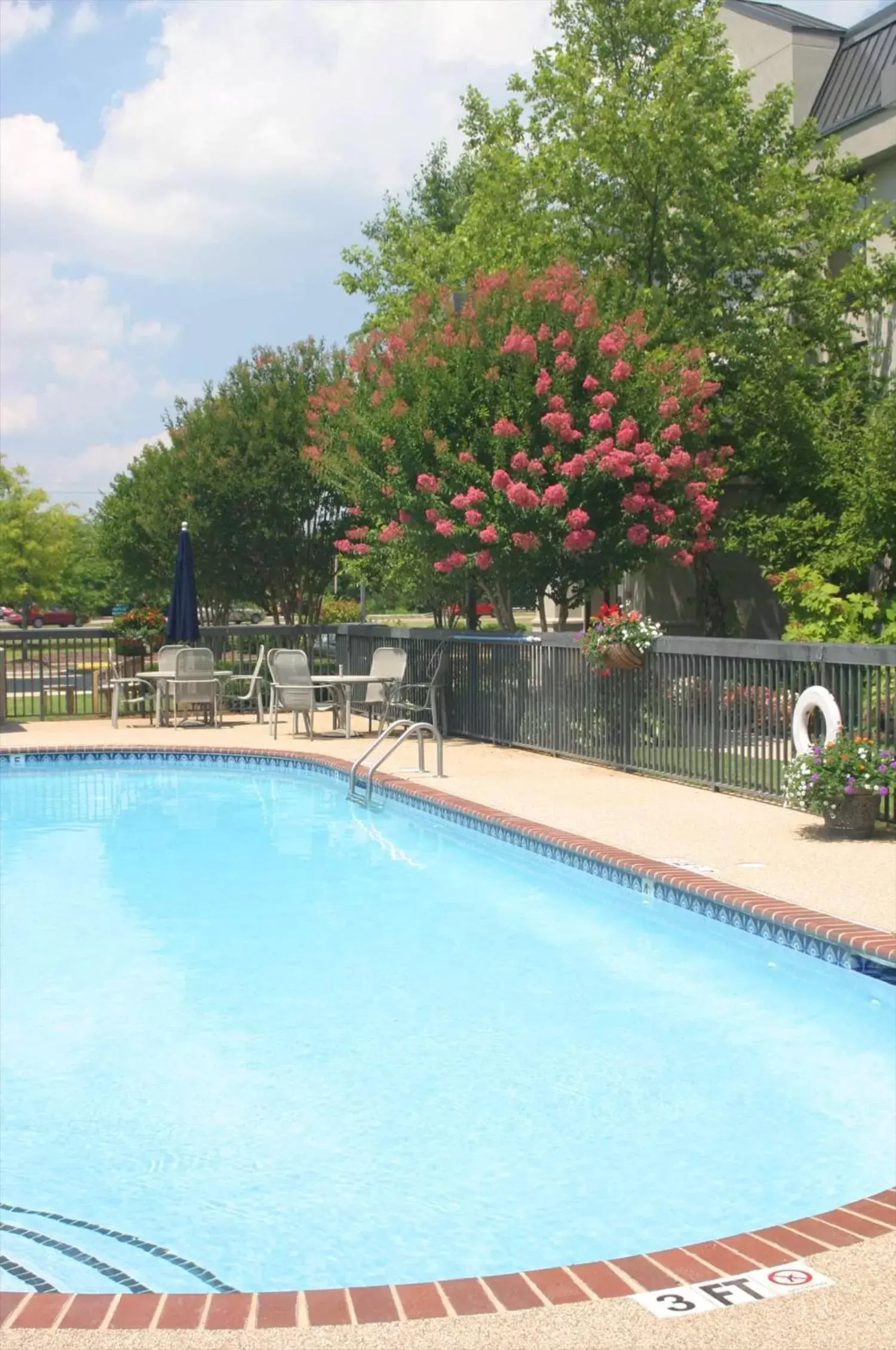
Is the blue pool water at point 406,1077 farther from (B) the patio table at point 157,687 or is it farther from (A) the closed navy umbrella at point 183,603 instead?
(A) the closed navy umbrella at point 183,603

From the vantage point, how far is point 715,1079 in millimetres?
6031

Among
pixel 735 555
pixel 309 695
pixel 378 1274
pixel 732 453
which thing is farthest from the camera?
pixel 735 555

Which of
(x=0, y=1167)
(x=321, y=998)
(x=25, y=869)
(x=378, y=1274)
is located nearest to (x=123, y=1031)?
(x=321, y=998)

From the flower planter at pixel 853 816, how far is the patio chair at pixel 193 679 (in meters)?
10.2

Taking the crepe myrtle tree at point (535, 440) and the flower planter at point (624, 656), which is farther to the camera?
the crepe myrtle tree at point (535, 440)

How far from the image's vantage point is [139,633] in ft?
66.4

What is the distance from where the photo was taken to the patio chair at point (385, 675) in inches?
655

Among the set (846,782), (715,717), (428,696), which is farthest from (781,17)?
(846,782)

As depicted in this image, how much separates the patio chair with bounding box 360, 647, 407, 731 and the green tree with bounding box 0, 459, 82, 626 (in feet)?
128

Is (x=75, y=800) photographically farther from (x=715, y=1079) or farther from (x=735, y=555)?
(x=735, y=555)

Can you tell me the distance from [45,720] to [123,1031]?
13.3 m

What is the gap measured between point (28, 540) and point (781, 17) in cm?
3849

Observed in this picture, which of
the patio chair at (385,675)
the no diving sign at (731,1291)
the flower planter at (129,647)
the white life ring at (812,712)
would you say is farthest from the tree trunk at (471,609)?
the no diving sign at (731,1291)

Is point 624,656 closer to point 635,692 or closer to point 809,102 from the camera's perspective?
point 635,692
